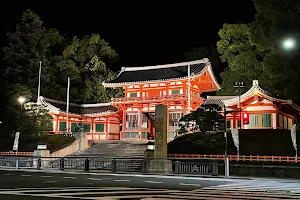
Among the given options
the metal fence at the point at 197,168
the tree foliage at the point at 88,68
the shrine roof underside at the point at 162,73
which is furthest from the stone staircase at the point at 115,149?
the tree foliage at the point at 88,68

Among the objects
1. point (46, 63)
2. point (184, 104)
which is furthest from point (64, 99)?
point (184, 104)

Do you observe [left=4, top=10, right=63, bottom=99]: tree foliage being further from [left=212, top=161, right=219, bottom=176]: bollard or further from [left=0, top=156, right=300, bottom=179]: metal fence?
[left=212, top=161, right=219, bottom=176]: bollard

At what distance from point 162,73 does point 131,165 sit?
21628 mm

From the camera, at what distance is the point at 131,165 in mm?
26062

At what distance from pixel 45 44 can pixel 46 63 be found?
A: 293 cm

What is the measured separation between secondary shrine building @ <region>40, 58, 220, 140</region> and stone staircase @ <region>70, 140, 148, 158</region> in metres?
5.21

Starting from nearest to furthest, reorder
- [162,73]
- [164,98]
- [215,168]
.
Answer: [215,168] < [164,98] < [162,73]

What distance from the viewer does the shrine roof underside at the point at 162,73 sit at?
4312cm

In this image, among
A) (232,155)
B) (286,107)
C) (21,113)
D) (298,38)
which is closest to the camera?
(298,38)

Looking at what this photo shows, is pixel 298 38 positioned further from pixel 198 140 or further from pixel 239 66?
pixel 239 66

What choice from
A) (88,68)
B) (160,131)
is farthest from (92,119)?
(160,131)

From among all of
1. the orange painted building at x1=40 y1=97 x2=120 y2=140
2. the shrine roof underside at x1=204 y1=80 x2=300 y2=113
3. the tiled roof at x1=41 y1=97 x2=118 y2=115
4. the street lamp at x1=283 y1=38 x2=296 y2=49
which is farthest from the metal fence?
the tiled roof at x1=41 y1=97 x2=118 y2=115

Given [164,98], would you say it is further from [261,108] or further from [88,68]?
[88,68]

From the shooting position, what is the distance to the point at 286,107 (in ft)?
119
